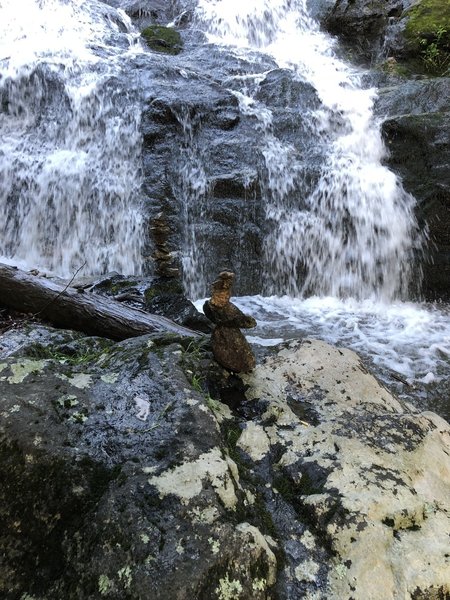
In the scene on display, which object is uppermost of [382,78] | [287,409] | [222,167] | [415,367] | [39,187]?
[382,78]

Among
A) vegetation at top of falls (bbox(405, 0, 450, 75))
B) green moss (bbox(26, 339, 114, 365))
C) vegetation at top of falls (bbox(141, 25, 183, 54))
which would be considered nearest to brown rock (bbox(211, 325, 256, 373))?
green moss (bbox(26, 339, 114, 365))

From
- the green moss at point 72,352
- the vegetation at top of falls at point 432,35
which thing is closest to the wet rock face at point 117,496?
the green moss at point 72,352

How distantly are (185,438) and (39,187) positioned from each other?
8.98 metres

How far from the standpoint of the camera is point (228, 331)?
7.98 ft

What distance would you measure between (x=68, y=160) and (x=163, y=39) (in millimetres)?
7695

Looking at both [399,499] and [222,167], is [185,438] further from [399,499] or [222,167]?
[222,167]

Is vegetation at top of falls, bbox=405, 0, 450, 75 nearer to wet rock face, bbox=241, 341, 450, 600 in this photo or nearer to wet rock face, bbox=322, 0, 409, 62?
wet rock face, bbox=322, 0, 409, 62

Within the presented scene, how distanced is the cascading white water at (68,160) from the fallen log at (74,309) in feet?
14.4

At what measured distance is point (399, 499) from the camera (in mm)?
1666

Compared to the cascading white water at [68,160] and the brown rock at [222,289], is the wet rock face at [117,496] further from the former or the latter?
the cascading white water at [68,160]

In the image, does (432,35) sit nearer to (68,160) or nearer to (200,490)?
(68,160)

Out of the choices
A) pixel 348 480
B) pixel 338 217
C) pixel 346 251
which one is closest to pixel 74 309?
pixel 348 480

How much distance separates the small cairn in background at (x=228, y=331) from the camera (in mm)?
2383

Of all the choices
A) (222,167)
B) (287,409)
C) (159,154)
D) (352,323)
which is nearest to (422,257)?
(352,323)
